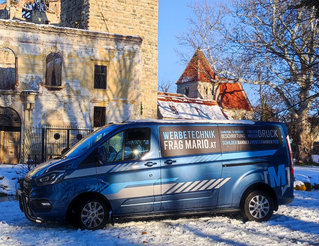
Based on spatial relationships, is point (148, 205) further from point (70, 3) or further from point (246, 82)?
point (70, 3)

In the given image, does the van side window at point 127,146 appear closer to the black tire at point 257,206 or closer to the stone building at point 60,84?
the black tire at point 257,206

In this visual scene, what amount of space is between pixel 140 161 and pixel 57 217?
1801mm

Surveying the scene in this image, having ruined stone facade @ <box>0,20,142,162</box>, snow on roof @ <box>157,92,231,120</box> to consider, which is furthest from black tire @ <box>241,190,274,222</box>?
snow on roof @ <box>157,92,231,120</box>

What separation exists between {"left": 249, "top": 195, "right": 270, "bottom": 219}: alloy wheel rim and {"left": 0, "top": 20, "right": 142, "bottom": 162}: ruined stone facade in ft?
56.0

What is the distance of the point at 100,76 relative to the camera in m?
25.7

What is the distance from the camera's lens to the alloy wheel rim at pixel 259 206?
8484mm

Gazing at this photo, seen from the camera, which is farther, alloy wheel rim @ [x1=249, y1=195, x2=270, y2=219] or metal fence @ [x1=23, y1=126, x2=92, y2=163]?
metal fence @ [x1=23, y1=126, x2=92, y2=163]

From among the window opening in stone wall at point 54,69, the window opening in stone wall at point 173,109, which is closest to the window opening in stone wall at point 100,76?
the window opening in stone wall at point 54,69

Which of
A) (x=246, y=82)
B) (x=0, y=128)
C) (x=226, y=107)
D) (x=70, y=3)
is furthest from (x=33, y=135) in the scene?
(x=226, y=107)

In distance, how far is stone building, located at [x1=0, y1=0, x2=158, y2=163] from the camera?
23.5 m

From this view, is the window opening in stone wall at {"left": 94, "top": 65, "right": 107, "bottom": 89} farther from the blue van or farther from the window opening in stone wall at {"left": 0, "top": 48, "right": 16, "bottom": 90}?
the blue van

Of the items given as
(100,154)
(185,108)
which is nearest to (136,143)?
(100,154)

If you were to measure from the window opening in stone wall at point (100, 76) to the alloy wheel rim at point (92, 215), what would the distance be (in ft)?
61.8

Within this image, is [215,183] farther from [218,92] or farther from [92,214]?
[218,92]
